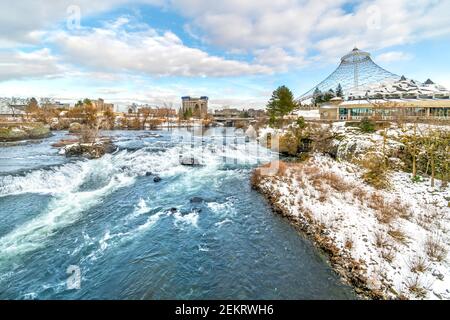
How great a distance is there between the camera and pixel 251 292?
736cm

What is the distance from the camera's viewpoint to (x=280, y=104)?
162 feet

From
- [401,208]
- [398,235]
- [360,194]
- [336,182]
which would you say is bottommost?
[398,235]

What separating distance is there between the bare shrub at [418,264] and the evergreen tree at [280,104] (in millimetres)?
43143

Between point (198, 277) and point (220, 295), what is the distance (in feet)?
3.63

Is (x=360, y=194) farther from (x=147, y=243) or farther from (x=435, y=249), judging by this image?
(x=147, y=243)

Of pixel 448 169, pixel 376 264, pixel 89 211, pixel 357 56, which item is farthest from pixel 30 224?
pixel 357 56

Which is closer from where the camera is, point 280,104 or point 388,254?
point 388,254

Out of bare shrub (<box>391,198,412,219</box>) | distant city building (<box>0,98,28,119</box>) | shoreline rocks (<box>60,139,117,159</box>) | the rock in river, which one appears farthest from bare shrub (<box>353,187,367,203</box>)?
distant city building (<box>0,98,28,119</box>)

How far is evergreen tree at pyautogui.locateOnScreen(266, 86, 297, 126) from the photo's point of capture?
1922 inches

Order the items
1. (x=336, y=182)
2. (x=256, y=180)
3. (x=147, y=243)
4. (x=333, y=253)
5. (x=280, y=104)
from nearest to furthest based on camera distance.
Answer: (x=333, y=253) → (x=147, y=243) → (x=336, y=182) → (x=256, y=180) → (x=280, y=104)

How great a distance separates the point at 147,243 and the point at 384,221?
10.2 metres

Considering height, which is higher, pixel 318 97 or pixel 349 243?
pixel 318 97

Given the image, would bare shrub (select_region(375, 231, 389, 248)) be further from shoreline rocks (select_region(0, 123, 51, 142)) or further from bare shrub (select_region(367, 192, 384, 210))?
shoreline rocks (select_region(0, 123, 51, 142))

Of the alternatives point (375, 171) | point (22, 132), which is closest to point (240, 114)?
point (22, 132)
